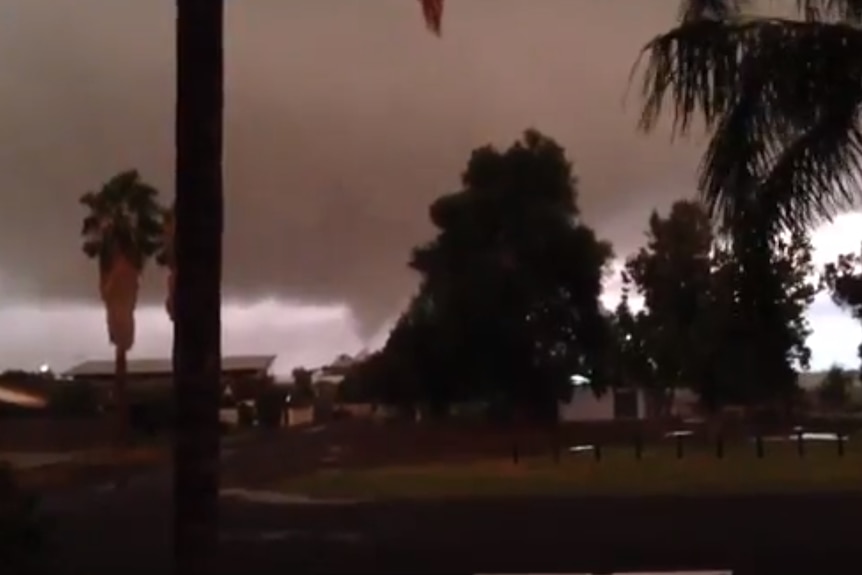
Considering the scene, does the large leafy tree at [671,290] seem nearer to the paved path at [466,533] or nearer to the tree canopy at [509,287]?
the tree canopy at [509,287]

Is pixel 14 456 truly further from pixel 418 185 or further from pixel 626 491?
pixel 626 491


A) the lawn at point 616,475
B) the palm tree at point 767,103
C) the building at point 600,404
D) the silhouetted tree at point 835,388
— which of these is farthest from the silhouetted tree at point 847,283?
the palm tree at point 767,103

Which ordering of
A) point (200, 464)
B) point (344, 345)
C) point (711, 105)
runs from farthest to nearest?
point (344, 345) → point (711, 105) → point (200, 464)

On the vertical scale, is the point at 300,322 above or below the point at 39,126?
below

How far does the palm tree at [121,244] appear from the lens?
1228 cm

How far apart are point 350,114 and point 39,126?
2.49 meters

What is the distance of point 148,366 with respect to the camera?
12.2 metres

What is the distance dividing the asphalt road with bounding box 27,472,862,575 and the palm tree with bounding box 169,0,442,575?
151 inches

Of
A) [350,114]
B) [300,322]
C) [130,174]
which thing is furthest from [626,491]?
[130,174]

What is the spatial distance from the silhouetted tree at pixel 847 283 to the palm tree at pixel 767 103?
226 cm

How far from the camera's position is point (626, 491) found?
1248 centimetres

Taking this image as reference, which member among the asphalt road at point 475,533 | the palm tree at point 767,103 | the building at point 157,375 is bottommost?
the asphalt road at point 475,533

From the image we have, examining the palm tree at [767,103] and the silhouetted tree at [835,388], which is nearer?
the palm tree at [767,103]

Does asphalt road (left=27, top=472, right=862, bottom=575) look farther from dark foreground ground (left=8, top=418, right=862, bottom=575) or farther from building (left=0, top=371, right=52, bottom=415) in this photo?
building (left=0, top=371, right=52, bottom=415)
